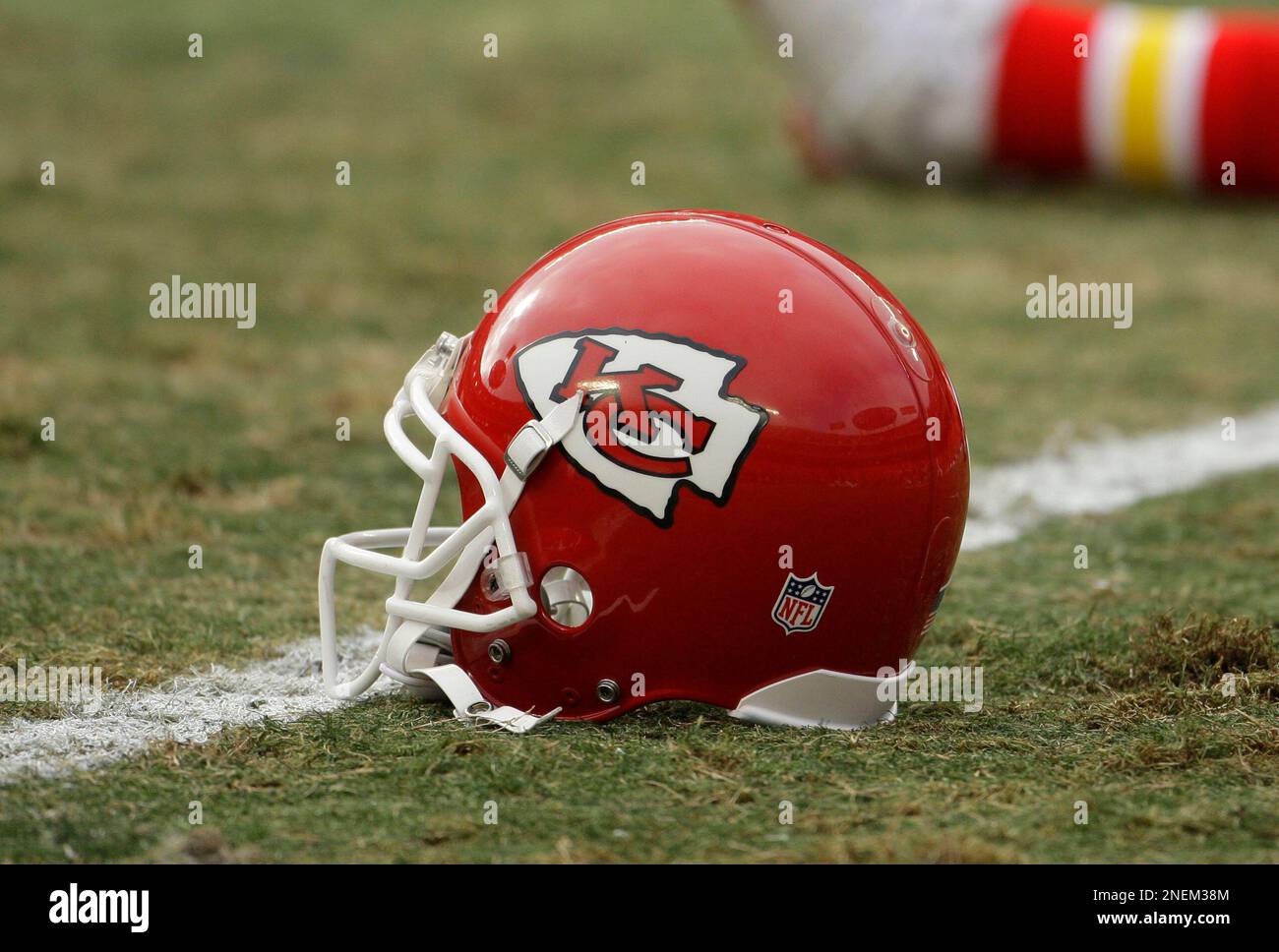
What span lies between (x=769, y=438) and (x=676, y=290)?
0.97ft

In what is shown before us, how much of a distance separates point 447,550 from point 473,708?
0.30 meters

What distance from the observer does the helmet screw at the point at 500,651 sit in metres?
2.70

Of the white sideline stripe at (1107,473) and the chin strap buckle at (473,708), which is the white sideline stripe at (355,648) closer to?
the white sideline stripe at (1107,473)

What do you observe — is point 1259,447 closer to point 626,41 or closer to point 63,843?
point 63,843

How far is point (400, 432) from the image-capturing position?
8.96 feet

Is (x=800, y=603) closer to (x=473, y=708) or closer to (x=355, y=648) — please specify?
(x=473, y=708)

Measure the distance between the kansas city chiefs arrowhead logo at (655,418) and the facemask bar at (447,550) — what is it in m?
0.05

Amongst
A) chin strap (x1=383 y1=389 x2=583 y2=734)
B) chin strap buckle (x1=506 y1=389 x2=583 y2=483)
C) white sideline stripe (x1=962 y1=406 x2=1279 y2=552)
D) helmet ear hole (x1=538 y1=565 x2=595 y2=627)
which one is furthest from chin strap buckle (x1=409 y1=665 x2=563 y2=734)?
white sideline stripe (x1=962 y1=406 x2=1279 y2=552)

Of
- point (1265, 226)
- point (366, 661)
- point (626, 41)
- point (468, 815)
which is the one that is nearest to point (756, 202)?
point (1265, 226)

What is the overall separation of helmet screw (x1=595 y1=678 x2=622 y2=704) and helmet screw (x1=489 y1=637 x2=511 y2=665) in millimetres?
160

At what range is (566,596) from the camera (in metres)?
2.64

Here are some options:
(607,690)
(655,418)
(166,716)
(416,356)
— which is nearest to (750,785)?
(607,690)

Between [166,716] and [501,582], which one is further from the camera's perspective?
[166,716]

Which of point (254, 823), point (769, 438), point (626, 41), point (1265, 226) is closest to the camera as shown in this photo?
point (254, 823)
